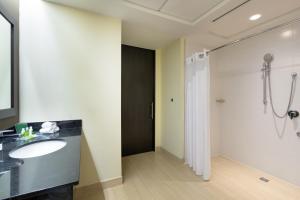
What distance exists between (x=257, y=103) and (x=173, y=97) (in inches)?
57.1

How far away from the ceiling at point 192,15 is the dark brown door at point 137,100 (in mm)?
540

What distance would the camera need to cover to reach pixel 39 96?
1.60 meters

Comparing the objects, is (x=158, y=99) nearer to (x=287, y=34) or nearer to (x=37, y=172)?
Answer: (x=287, y=34)

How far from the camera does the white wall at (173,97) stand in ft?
8.74

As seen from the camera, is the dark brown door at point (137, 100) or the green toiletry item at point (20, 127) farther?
the dark brown door at point (137, 100)

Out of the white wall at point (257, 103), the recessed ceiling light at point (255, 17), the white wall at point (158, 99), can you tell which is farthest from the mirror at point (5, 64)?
the white wall at point (257, 103)

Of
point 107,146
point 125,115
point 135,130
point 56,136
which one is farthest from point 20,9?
point 135,130

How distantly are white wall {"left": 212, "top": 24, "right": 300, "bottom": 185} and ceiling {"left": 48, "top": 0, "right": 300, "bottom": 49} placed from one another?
0.32 meters

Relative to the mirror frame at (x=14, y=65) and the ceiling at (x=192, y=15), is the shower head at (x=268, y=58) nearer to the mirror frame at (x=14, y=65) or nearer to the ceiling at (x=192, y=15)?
the ceiling at (x=192, y=15)

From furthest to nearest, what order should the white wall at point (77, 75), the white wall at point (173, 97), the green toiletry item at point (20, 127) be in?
the white wall at point (173, 97) < the white wall at point (77, 75) < the green toiletry item at point (20, 127)

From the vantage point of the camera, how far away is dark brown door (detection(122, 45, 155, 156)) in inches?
117

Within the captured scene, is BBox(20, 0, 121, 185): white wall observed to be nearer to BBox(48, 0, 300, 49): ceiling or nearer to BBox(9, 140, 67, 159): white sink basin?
BBox(48, 0, 300, 49): ceiling

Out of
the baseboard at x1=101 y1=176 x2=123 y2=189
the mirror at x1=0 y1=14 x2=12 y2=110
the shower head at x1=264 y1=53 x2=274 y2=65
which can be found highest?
the shower head at x1=264 y1=53 x2=274 y2=65

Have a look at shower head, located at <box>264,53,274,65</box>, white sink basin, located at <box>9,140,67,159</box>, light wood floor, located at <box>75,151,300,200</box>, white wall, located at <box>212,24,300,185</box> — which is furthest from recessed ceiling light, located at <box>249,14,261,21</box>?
white sink basin, located at <box>9,140,67,159</box>
